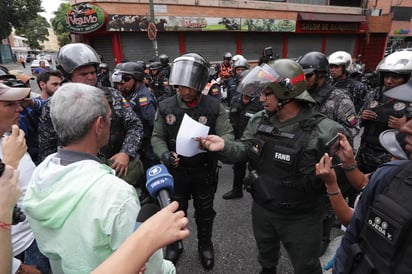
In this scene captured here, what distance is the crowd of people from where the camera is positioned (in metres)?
0.97

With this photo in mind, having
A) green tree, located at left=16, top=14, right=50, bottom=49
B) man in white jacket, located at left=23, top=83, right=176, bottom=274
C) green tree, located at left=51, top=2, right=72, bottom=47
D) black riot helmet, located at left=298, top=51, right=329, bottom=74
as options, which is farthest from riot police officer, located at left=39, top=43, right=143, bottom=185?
green tree, located at left=16, top=14, right=50, bottom=49

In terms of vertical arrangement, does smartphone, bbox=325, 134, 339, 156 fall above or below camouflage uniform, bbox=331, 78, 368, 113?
above

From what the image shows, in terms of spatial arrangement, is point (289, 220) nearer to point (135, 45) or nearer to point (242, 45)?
point (135, 45)

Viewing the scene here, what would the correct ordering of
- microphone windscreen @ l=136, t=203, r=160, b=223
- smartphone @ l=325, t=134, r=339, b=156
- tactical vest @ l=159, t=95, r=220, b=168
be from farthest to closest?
tactical vest @ l=159, t=95, r=220, b=168, smartphone @ l=325, t=134, r=339, b=156, microphone windscreen @ l=136, t=203, r=160, b=223

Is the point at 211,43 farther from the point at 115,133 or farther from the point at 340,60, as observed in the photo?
the point at 115,133

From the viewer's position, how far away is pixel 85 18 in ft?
40.9

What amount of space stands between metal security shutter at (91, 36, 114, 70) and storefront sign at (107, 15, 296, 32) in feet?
3.58

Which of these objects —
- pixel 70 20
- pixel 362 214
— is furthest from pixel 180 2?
pixel 362 214

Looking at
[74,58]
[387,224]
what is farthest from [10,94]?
[387,224]

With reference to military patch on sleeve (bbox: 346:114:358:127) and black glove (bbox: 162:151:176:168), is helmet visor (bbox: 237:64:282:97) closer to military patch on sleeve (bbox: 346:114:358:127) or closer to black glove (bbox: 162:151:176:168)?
black glove (bbox: 162:151:176:168)

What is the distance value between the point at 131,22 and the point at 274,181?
13.4 m

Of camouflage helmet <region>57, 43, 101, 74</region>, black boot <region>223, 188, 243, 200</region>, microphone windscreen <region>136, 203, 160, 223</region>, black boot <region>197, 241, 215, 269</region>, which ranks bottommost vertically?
black boot <region>223, 188, 243, 200</region>

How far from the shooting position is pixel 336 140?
1638 mm

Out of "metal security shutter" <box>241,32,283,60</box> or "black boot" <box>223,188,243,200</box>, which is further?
"metal security shutter" <box>241,32,283,60</box>
